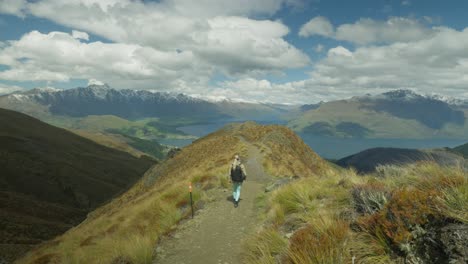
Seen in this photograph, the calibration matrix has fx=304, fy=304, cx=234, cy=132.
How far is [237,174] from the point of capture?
18.0 metres

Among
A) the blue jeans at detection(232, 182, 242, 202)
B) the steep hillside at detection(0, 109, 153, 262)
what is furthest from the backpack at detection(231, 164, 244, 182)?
the steep hillside at detection(0, 109, 153, 262)

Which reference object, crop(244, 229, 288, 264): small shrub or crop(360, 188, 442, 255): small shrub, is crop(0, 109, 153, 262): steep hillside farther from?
crop(360, 188, 442, 255): small shrub

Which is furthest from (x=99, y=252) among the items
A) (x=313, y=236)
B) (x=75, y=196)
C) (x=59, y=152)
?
(x=59, y=152)

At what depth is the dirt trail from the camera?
10.1 meters

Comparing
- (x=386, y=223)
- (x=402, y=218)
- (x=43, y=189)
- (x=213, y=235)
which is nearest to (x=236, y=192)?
(x=213, y=235)

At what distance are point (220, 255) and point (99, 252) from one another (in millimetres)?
5455

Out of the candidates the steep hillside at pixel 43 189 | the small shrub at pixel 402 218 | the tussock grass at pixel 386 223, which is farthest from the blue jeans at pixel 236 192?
the steep hillside at pixel 43 189

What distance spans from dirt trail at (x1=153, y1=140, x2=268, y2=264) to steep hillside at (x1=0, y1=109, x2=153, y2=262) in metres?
70.1

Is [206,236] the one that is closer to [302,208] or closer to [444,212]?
[302,208]

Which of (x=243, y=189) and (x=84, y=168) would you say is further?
(x=84, y=168)

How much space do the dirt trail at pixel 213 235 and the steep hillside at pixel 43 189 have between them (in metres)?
70.1

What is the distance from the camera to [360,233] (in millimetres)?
6734

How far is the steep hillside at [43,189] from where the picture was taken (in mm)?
85494

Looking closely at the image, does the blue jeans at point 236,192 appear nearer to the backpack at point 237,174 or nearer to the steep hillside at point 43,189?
the backpack at point 237,174
